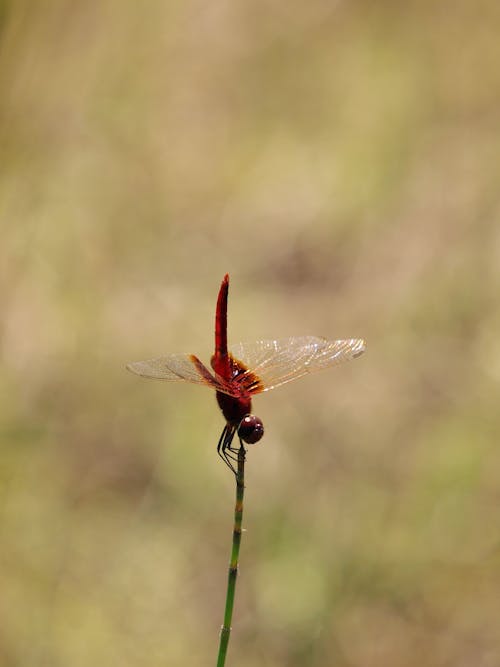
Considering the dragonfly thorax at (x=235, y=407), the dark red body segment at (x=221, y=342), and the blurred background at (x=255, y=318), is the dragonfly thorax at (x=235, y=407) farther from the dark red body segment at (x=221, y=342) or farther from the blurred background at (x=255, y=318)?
the blurred background at (x=255, y=318)

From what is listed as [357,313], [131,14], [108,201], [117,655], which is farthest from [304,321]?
[131,14]

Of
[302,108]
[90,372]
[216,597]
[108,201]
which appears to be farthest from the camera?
[302,108]

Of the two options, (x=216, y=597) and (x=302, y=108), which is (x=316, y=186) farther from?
(x=216, y=597)

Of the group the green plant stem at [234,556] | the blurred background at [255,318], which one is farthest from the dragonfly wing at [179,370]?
the blurred background at [255,318]

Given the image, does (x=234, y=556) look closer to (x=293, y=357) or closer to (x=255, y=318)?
(x=293, y=357)

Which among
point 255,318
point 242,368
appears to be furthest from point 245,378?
point 255,318

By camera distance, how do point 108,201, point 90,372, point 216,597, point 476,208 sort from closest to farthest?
point 216,597 → point 90,372 → point 476,208 → point 108,201
